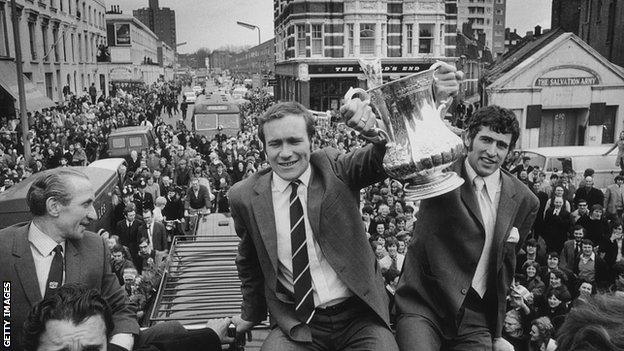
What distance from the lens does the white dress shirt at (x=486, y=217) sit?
311cm

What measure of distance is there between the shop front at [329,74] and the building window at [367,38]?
41.7 inches

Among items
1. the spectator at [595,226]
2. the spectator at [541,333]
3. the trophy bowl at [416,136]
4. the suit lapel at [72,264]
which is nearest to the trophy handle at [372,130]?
the trophy bowl at [416,136]

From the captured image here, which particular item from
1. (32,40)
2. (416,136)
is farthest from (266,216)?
(32,40)

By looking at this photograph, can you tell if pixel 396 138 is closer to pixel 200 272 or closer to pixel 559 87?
pixel 200 272

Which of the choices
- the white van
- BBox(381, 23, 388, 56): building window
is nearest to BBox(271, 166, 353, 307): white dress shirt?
the white van

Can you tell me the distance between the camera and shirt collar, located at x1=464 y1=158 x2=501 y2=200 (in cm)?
311

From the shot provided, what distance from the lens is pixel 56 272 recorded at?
9.95 feet

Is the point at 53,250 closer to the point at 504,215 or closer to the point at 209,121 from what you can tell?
the point at 504,215

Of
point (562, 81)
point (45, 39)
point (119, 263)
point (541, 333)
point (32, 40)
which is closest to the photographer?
point (541, 333)

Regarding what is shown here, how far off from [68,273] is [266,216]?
1186 mm

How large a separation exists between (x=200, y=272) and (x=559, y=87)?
23.5 meters

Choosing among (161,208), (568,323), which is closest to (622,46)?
(161,208)

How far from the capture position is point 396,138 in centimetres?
277

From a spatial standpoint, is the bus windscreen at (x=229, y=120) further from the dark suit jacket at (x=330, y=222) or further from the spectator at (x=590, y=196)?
the dark suit jacket at (x=330, y=222)
